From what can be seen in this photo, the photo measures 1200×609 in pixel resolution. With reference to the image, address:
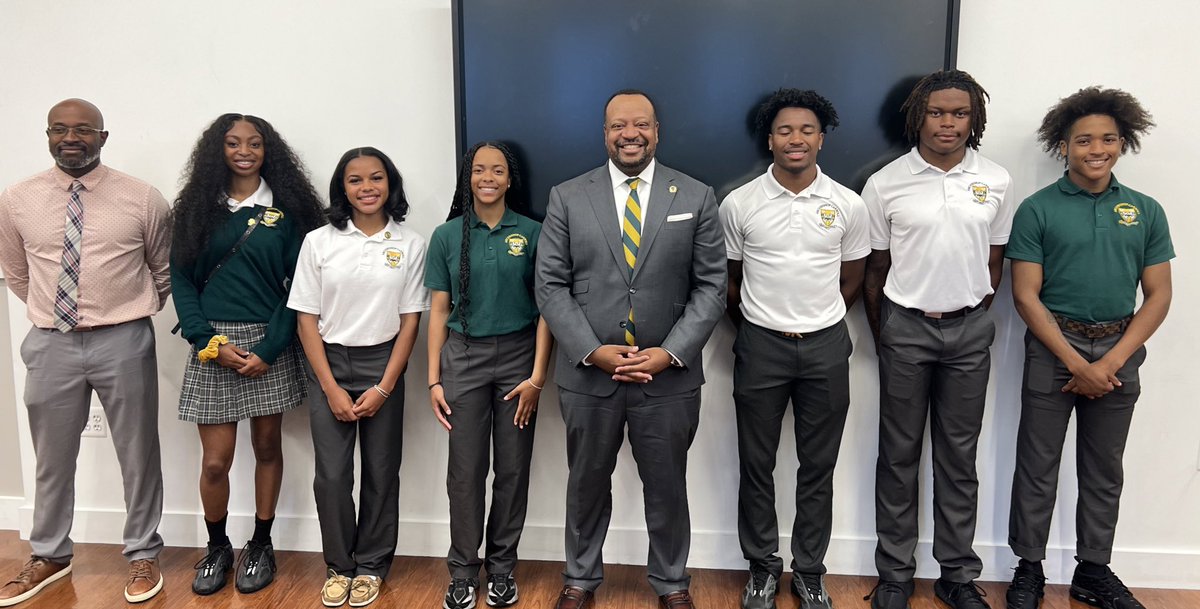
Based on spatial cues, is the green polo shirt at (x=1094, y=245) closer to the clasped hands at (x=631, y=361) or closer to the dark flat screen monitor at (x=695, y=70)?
the dark flat screen monitor at (x=695, y=70)

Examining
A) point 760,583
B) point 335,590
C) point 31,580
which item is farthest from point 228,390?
point 760,583

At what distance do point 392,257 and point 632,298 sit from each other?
906 mm

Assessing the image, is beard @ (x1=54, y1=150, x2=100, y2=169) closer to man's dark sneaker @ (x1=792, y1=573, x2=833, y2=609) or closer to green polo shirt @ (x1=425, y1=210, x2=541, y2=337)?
green polo shirt @ (x1=425, y1=210, x2=541, y2=337)

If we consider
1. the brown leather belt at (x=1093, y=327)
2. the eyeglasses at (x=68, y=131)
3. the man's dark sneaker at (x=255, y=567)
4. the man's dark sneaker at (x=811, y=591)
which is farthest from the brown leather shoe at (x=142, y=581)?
the brown leather belt at (x=1093, y=327)

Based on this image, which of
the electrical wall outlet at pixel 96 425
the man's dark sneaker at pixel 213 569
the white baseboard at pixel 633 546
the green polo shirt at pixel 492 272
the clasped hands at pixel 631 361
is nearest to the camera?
the clasped hands at pixel 631 361

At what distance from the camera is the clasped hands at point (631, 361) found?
2090 mm

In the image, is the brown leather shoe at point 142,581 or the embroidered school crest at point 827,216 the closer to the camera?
the embroidered school crest at point 827,216

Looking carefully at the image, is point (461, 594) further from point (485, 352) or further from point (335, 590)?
point (485, 352)

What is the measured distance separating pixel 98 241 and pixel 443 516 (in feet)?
5.54

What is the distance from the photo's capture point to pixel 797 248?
89.0 inches

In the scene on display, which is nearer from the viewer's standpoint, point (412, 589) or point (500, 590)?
point (500, 590)

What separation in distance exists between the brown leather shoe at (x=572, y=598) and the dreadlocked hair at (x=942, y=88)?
6.74ft

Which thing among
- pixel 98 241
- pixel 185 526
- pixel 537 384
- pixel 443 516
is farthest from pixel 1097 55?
pixel 185 526

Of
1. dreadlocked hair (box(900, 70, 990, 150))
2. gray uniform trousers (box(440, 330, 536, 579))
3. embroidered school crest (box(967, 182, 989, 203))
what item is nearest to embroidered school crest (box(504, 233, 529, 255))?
gray uniform trousers (box(440, 330, 536, 579))
